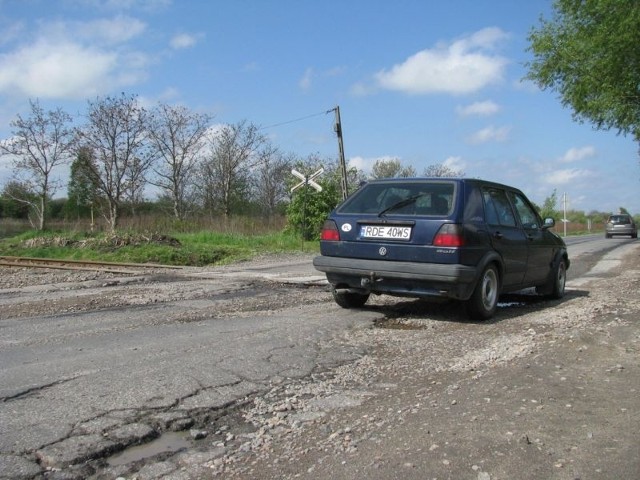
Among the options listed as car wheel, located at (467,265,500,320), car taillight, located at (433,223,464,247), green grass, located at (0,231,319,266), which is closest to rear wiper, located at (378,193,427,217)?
car taillight, located at (433,223,464,247)

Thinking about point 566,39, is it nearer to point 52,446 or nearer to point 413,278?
point 413,278

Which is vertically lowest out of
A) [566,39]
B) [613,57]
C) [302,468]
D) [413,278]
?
[302,468]

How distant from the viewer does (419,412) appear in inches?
143

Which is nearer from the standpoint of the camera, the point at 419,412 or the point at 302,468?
the point at 302,468

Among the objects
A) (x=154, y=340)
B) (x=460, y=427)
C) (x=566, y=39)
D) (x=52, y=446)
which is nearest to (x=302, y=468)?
(x=460, y=427)

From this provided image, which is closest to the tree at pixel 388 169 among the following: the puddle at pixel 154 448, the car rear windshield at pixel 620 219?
the car rear windshield at pixel 620 219

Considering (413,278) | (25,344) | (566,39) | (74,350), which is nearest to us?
(74,350)

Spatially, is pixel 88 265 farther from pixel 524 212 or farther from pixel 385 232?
pixel 524 212

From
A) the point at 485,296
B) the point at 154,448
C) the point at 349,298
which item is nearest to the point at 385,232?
the point at 349,298

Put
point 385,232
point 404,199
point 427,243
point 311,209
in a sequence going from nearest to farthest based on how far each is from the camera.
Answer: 1. point 427,243
2. point 385,232
3. point 404,199
4. point 311,209

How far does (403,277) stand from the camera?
6.41m

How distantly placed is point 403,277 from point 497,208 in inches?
69.5

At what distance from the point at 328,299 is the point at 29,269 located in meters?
12.7

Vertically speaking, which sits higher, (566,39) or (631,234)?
(566,39)
